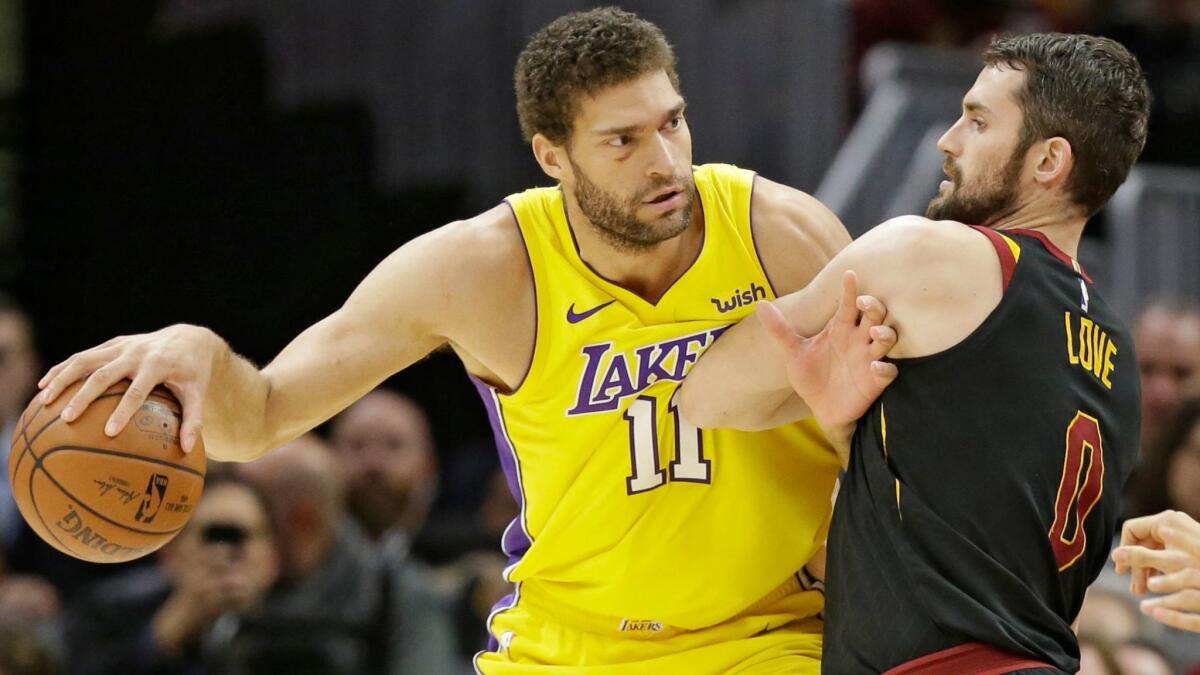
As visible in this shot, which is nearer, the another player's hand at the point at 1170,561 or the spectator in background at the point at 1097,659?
the another player's hand at the point at 1170,561

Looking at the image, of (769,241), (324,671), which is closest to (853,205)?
(324,671)

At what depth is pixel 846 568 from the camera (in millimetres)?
3816

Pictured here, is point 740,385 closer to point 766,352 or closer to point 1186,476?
point 766,352

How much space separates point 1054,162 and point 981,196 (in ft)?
0.61

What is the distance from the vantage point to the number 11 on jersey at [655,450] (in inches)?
168

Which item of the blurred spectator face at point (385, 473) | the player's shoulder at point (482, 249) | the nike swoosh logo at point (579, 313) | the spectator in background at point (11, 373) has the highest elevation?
the player's shoulder at point (482, 249)

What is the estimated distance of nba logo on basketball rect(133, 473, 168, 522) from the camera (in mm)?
3793

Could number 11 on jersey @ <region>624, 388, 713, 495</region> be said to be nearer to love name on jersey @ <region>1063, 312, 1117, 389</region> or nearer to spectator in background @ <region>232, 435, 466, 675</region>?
love name on jersey @ <region>1063, 312, 1117, 389</region>

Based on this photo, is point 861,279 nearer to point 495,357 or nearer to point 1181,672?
point 495,357

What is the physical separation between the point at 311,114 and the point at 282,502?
10.9 ft

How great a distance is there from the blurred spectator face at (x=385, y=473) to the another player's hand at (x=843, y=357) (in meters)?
4.14

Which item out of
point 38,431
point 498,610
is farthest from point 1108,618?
point 38,431

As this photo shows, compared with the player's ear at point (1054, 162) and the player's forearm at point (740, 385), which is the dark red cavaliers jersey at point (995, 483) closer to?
the player's ear at point (1054, 162)

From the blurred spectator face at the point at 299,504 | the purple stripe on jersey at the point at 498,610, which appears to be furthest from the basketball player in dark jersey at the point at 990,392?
the blurred spectator face at the point at 299,504
